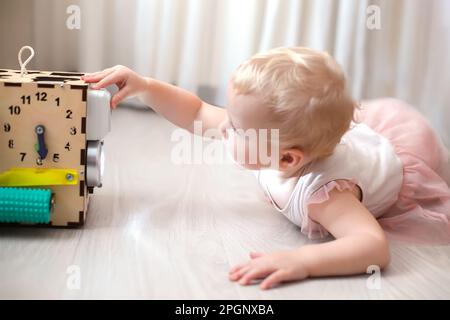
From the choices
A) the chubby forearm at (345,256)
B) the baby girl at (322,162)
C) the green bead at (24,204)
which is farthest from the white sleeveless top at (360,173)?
the green bead at (24,204)

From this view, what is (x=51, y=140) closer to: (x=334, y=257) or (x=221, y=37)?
(x=334, y=257)

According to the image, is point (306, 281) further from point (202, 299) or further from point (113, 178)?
point (113, 178)

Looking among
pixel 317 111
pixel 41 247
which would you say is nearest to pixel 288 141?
pixel 317 111

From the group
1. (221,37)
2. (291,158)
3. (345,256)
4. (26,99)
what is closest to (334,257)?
(345,256)

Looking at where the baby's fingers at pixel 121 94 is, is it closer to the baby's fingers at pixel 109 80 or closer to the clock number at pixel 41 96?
the baby's fingers at pixel 109 80

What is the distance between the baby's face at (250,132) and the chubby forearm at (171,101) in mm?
191

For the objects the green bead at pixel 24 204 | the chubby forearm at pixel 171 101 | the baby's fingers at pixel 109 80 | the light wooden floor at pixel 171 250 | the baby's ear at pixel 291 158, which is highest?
the baby's fingers at pixel 109 80

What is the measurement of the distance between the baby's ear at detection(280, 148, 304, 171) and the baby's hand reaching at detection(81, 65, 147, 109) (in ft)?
0.87

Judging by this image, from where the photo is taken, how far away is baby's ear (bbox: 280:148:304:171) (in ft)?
2.65

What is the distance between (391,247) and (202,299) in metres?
0.34

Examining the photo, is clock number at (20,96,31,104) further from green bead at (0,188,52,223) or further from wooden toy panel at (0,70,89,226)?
green bead at (0,188,52,223)

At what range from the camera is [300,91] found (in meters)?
0.76

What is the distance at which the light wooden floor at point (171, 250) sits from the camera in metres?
0.70

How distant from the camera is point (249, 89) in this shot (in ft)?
2.54
